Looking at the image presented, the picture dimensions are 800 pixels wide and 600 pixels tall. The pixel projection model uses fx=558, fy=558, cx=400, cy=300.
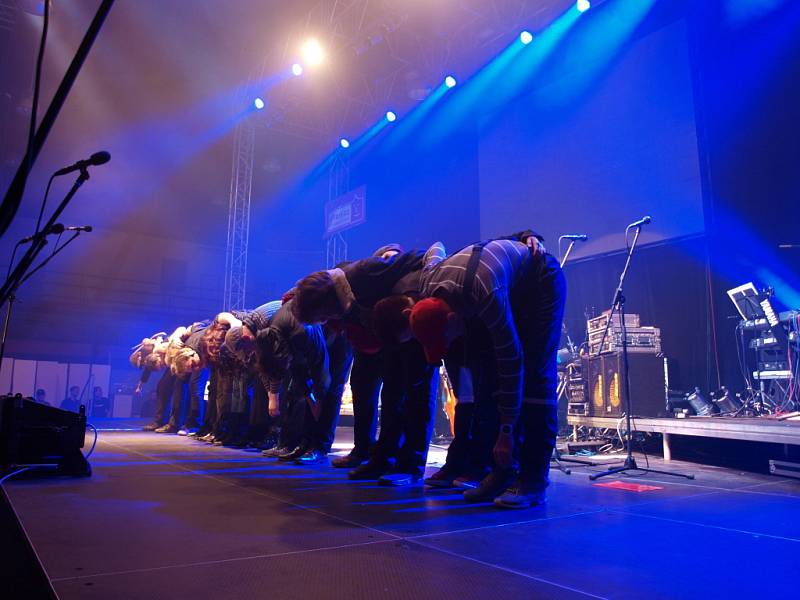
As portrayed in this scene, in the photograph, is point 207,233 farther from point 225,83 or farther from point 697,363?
point 697,363

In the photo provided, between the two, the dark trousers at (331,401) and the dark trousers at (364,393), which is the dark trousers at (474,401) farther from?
the dark trousers at (331,401)

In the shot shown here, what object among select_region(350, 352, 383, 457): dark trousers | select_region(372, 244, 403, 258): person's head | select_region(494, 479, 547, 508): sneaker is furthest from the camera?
select_region(350, 352, 383, 457): dark trousers

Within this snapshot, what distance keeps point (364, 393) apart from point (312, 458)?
2.55 feet

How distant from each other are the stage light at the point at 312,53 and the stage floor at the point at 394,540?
1052 centimetres

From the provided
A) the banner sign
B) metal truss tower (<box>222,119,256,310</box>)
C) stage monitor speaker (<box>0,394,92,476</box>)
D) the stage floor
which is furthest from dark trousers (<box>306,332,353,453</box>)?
metal truss tower (<box>222,119,256,310</box>)

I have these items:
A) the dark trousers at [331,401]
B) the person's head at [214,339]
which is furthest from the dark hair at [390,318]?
the person's head at [214,339]

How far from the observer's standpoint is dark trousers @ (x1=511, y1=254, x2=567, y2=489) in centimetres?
294

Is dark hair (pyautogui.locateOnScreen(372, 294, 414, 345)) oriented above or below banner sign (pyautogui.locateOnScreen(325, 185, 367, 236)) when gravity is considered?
below

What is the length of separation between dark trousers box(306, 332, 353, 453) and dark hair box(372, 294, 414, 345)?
1.63 meters

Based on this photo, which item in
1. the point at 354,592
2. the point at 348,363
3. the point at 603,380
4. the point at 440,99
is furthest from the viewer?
the point at 440,99

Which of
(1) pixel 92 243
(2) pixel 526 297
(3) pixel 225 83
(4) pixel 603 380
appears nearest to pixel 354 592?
(2) pixel 526 297

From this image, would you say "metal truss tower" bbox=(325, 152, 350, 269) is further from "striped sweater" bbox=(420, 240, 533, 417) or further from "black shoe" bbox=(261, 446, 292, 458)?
"striped sweater" bbox=(420, 240, 533, 417)

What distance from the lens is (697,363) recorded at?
8.73 metres

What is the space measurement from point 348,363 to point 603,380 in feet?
11.3
